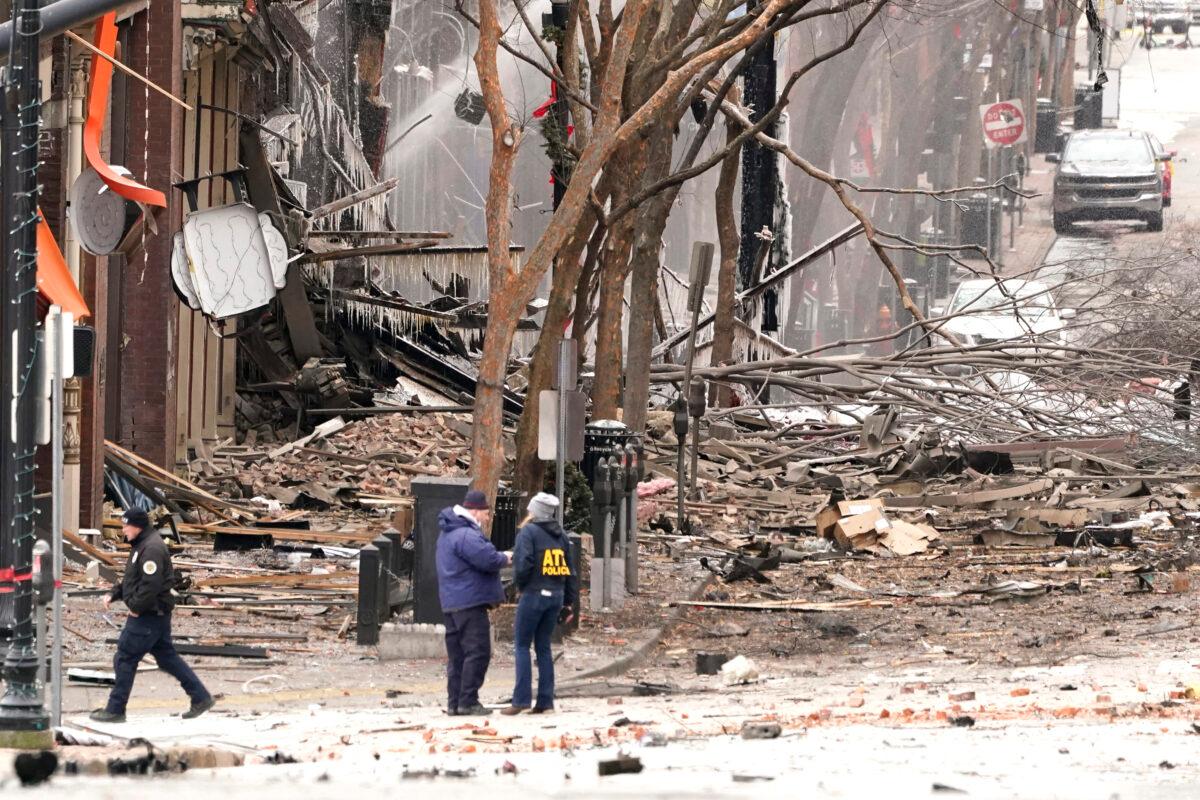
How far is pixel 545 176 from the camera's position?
63156mm

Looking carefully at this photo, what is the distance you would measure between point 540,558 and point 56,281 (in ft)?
25.6

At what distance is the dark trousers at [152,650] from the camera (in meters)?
10.6

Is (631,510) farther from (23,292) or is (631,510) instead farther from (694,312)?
(23,292)

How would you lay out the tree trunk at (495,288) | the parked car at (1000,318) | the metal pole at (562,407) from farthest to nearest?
1. the parked car at (1000,318)
2. the metal pole at (562,407)
3. the tree trunk at (495,288)

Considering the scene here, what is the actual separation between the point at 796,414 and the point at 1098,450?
7.70m

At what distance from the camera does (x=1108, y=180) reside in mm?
51031

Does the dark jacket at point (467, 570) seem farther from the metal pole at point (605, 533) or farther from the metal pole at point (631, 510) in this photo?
the metal pole at point (631, 510)

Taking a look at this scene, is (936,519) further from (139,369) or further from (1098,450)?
(139,369)

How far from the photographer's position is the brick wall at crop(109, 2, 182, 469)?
73.9ft

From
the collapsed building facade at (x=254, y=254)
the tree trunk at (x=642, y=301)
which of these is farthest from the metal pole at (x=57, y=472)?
the tree trunk at (x=642, y=301)

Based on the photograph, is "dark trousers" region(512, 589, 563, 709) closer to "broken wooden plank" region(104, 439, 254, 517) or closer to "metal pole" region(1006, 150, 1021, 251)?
"broken wooden plank" region(104, 439, 254, 517)

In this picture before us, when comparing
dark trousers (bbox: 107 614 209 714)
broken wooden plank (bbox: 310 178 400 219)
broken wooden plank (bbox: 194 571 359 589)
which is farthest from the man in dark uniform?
broken wooden plank (bbox: 310 178 400 219)

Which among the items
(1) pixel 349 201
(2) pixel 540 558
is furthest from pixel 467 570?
(1) pixel 349 201

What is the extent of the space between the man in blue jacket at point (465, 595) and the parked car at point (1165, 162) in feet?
139
